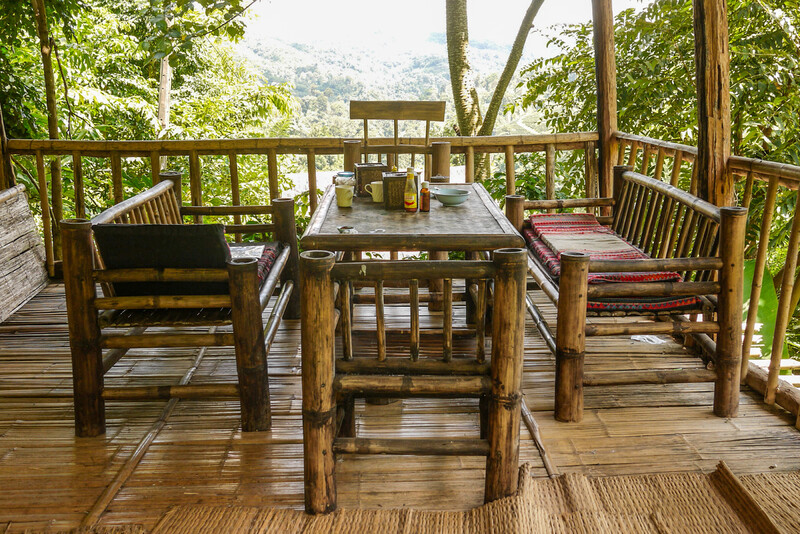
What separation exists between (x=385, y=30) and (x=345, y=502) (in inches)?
1216

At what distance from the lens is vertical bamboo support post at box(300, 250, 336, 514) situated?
180 centimetres

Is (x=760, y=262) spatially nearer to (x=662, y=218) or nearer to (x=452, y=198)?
(x=662, y=218)

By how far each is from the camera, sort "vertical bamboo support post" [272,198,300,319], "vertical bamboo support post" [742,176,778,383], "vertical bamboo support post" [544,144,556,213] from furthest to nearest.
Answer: "vertical bamboo support post" [544,144,556,213] < "vertical bamboo support post" [272,198,300,319] < "vertical bamboo support post" [742,176,778,383]

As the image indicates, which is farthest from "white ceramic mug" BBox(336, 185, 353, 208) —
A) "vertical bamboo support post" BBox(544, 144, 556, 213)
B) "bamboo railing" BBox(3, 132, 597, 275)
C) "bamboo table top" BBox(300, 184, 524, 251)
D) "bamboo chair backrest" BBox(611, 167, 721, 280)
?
"vertical bamboo support post" BBox(544, 144, 556, 213)

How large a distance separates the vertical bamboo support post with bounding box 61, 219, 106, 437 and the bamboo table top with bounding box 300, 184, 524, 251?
803mm

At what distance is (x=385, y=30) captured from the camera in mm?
30344

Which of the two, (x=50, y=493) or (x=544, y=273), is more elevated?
(x=544, y=273)

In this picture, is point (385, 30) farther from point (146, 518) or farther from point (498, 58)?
point (146, 518)

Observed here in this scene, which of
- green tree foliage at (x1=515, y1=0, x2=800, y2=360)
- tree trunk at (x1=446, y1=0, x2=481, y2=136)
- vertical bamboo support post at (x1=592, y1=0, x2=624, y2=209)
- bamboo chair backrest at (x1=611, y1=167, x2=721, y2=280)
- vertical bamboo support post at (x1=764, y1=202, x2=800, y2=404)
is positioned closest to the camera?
vertical bamboo support post at (x1=764, y1=202, x2=800, y2=404)

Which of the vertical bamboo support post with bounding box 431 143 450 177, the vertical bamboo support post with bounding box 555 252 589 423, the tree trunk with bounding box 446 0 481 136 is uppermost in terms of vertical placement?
the tree trunk with bounding box 446 0 481 136

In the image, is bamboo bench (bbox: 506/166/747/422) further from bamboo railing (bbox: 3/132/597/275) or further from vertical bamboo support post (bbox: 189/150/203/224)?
vertical bamboo support post (bbox: 189/150/203/224)

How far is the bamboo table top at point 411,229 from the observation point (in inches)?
87.7

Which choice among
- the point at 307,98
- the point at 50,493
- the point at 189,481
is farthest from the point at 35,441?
the point at 307,98

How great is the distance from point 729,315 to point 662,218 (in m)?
0.71
